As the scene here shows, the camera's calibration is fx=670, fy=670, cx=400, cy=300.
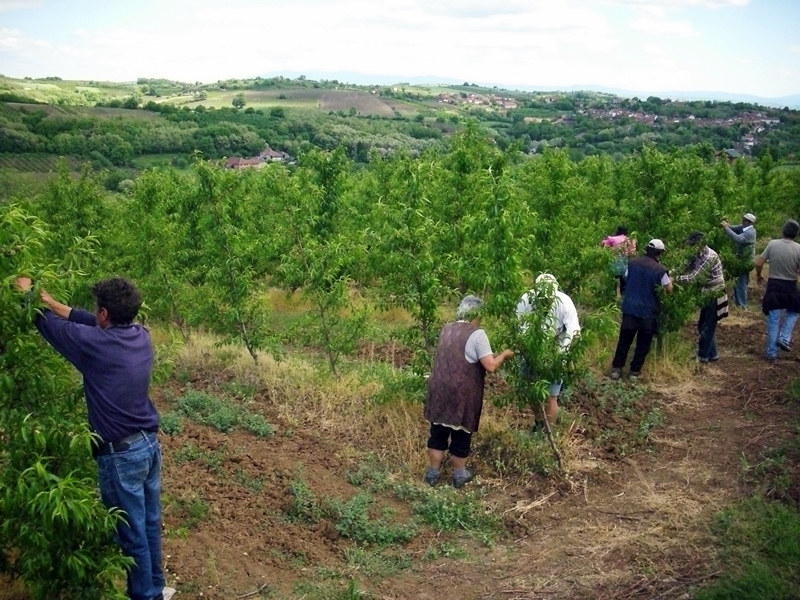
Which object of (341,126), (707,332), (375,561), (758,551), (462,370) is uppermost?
(341,126)

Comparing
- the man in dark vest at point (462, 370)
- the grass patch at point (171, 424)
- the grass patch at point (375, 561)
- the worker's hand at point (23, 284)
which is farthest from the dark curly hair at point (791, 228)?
the worker's hand at point (23, 284)

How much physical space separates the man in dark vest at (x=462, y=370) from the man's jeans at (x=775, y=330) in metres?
5.83

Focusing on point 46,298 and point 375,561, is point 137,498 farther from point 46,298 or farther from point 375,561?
point 375,561

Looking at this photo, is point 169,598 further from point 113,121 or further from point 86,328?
point 113,121

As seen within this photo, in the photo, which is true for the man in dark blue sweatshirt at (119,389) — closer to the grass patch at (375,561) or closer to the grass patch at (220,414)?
the grass patch at (375,561)

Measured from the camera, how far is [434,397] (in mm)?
6504

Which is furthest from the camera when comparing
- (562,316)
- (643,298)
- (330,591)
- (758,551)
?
(643,298)

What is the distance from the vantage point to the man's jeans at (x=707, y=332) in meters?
9.91

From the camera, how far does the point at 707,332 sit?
10.2m

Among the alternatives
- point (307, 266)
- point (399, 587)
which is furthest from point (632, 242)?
point (399, 587)

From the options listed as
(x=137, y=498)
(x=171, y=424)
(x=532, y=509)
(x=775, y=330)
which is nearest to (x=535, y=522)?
(x=532, y=509)

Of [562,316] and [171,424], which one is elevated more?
[562,316]

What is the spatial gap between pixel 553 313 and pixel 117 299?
423 cm

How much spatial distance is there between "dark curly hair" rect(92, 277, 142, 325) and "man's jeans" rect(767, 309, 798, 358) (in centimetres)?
942
